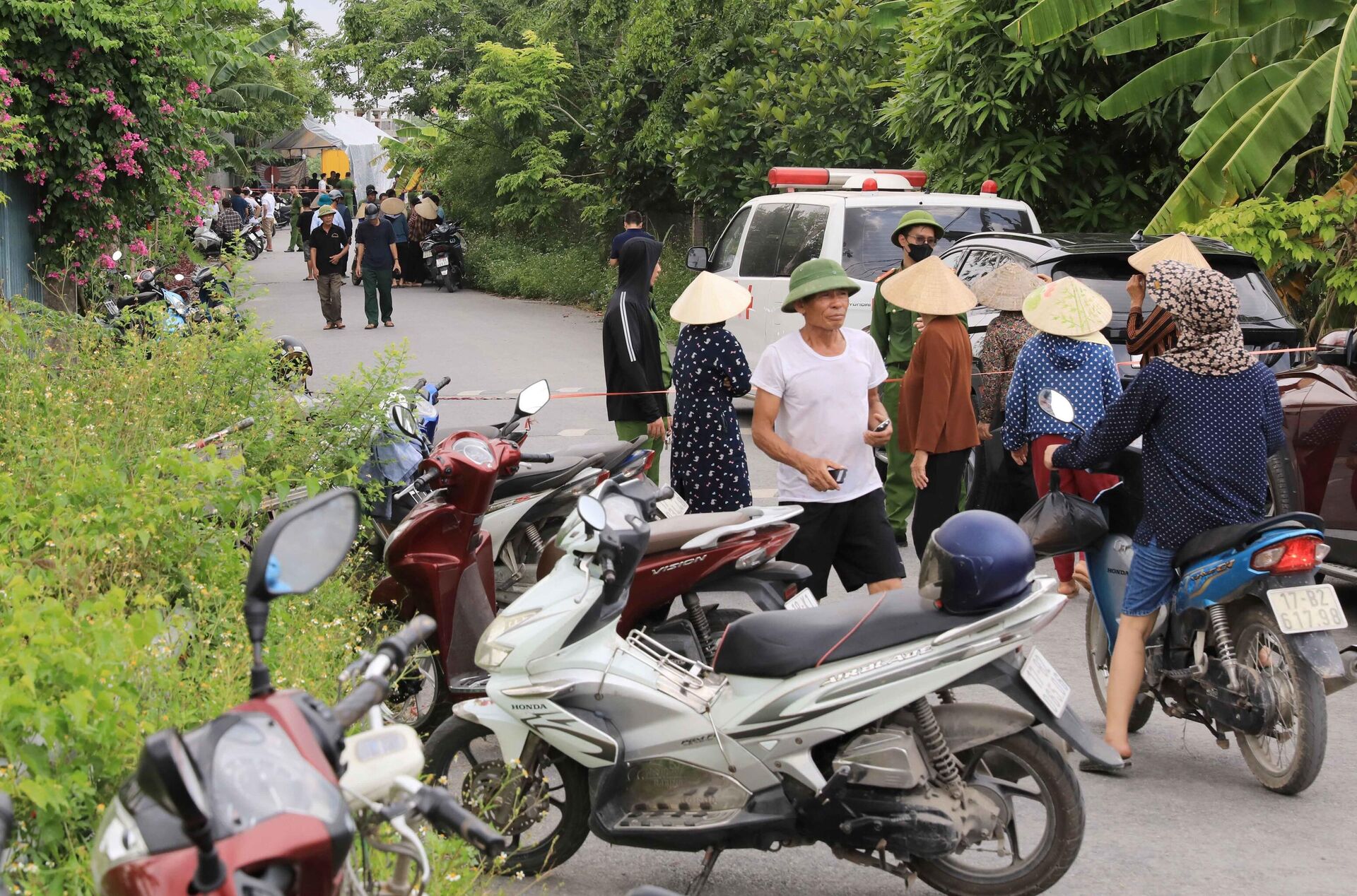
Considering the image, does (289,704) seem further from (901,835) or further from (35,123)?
(35,123)

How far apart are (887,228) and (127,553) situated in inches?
327

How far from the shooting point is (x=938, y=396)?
25.5 feet

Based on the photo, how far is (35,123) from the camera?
14281 millimetres

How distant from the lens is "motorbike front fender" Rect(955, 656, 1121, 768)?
4164 millimetres

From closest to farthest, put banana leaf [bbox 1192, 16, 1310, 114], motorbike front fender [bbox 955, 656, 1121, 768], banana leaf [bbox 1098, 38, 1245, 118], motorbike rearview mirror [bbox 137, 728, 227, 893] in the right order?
motorbike rearview mirror [bbox 137, 728, 227, 893] → motorbike front fender [bbox 955, 656, 1121, 768] → banana leaf [bbox 1192, 16, 1310, 114] → banana leaf [bbox 1098, 38, 1245, 118]

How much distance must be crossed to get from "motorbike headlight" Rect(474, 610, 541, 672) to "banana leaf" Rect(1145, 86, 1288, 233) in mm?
8916

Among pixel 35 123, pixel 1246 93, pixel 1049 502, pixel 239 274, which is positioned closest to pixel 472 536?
pixel 1049 502

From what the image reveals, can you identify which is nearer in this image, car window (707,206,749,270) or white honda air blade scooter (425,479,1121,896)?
white honda air blade scooter (425,479,1121,896)

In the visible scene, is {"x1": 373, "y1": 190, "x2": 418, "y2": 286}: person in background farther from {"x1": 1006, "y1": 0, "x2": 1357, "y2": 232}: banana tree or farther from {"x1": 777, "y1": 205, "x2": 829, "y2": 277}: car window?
{"x1": 1006, "y1": 0, "x2": 1357, "y2": 232}: banana tree

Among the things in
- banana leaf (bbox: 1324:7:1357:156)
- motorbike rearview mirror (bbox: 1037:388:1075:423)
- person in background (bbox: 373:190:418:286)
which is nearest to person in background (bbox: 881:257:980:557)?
motorbike rearview mirror (bbox: 1037:388:1075:423)

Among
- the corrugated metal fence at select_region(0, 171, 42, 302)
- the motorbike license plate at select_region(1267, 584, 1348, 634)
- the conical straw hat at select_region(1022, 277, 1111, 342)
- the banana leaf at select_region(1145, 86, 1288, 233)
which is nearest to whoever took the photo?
the motorbike license plate at select_region(1267, 584, 1348, 634)

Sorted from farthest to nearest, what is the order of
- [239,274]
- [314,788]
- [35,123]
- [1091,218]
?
[1091,218]
[35,123]
[239,274]
[314,788]

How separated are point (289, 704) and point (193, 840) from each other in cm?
33

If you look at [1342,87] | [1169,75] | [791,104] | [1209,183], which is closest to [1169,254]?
[1342,87]
